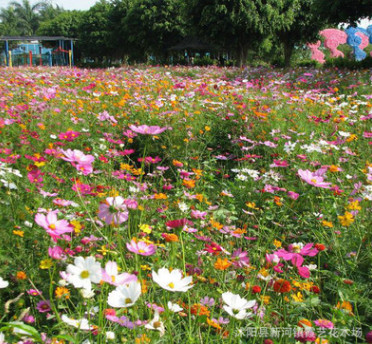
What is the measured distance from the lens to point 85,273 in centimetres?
80

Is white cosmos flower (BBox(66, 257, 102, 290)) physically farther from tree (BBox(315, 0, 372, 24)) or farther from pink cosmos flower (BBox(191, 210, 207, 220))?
tree (BBox(315, 0, 372, 24))

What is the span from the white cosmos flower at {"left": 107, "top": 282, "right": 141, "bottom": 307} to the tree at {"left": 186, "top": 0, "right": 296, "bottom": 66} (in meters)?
16.6

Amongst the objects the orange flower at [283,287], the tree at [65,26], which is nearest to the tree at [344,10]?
the orange flower at [283,287]

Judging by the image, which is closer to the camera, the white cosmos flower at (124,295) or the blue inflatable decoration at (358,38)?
the white cosmos flower at (124,295)

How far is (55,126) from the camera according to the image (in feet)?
10.9

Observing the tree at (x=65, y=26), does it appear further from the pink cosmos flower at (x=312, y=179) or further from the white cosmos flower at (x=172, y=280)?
the white cosmos flower at (x=172, y=280)

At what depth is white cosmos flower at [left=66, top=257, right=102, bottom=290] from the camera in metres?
0.77

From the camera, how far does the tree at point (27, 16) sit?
61.5 metres

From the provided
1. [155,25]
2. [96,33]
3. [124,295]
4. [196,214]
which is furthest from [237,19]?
[96,33]

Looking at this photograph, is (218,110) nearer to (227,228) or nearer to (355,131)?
(355,131)

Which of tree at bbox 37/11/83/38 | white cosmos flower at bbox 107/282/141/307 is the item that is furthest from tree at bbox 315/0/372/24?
tree at bbox 37/11/83/38

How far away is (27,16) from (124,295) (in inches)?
2843

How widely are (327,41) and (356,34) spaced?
3.34 metres

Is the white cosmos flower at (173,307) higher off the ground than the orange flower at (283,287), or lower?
lower
